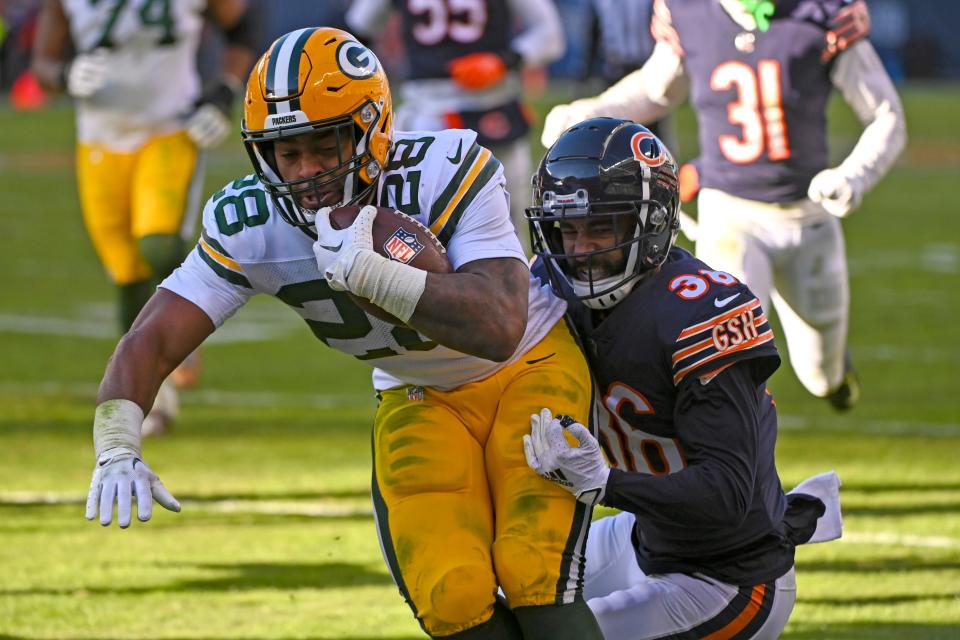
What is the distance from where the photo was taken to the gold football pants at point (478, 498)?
→ 3.48 m

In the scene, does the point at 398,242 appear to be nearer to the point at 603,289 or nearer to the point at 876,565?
the point at 603,289

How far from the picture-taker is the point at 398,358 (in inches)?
150

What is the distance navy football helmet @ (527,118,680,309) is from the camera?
3.73 meters

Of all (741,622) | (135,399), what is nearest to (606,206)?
(741,622)

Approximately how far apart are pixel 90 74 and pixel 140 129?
1.19ft

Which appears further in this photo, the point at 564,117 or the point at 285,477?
the point at 285,477

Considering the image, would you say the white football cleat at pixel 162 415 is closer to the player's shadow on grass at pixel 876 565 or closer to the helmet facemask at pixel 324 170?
the player's shadow on grass at pixel 876 565

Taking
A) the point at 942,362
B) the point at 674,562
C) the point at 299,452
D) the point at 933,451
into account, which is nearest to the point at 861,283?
the point at 942,362

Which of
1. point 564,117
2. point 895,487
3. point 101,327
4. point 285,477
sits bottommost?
point 101,327

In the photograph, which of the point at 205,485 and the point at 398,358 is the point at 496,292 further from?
the point at 205,485

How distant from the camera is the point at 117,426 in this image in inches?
142

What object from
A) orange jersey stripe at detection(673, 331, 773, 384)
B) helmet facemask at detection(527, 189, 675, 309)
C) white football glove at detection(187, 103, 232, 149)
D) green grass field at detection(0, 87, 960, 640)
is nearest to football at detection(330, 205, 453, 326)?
helmet facemask at detection(527, 189, 675, 309)

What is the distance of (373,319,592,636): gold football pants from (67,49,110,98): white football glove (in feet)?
14.2

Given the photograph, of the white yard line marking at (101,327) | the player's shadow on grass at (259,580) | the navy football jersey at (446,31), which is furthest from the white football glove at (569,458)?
the white yard line marking at (101,327)
